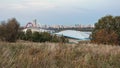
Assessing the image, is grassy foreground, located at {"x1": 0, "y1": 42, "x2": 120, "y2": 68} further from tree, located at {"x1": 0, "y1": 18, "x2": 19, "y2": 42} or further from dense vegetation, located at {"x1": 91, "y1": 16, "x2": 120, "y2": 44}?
tree, located at {"x1": 0, "y1": 18, "x2": 19, "y2": 42}

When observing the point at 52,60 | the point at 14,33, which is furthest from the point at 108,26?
the point at 52,60

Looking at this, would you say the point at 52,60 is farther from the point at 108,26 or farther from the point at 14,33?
the point at 14,33

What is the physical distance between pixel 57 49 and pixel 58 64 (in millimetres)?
1392

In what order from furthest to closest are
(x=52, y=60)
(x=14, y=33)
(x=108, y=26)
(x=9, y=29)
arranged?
1. (x=9, y=29)
2. (x=14, y=33)
3. (x=108, y=26)
4. (x=52, y=60)

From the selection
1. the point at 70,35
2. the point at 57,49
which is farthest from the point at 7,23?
the point at 57,49

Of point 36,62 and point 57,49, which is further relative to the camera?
point 57,49

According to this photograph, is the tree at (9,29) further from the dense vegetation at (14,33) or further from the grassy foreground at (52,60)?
the grassy foreground at (52,60)

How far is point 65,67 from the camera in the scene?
20.7ft

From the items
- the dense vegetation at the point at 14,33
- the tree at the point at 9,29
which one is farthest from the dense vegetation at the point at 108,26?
the tree at the point at 9,29

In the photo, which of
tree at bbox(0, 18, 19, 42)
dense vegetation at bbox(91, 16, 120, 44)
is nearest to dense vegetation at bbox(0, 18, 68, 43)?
tree at bbox(0, 18, 19, 42)

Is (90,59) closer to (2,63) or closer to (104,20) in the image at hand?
(2,63)

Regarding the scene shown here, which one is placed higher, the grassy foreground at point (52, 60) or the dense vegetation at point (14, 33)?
the grassy foreground at point (52, 60)

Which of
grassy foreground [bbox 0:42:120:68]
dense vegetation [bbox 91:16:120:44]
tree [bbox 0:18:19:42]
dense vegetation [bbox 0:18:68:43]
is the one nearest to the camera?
grassy foreground [bbox 0:42:120:68]

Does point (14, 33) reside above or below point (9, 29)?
below
